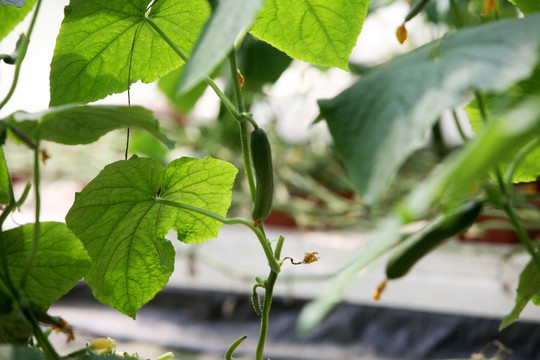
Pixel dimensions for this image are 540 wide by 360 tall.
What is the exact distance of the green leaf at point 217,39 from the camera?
15 centimetres

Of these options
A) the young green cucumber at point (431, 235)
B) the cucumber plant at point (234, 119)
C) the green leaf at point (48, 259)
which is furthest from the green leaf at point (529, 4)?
the green leaf at point (48, 259)

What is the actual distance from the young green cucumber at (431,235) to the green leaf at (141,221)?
104 millimetres

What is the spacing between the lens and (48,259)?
26 cm

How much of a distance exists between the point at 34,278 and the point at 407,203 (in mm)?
206

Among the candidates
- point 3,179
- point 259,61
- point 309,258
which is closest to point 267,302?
point 309,258

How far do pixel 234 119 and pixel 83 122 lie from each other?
84 millimetres

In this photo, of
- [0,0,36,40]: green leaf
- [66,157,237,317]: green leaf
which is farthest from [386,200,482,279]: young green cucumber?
[0,0,36,40]: green leaf

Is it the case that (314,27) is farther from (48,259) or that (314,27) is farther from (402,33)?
(48,259)

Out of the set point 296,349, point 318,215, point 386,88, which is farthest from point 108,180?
point 318,215

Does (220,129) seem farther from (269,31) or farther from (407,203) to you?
(407,203)

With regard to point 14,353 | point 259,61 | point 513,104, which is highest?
point 259,61

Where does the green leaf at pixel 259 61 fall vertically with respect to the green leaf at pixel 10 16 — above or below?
above

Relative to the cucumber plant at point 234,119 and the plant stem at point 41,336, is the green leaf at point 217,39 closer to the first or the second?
the cucumber plant at point 234,119

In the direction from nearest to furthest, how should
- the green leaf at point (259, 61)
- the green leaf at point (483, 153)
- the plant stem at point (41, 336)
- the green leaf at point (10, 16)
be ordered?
the green leaf at point (483, 153) < the plant stem at point (41, 336) < the green leaf at point (10, 16) < the green leaf at point (259, 61)
